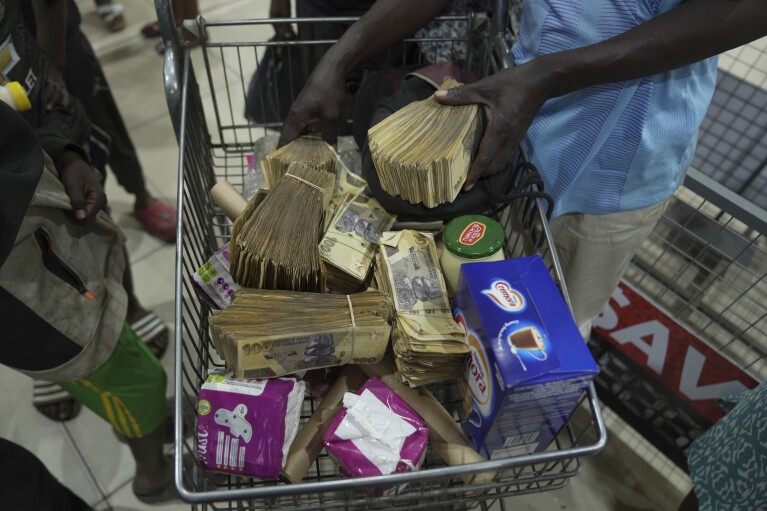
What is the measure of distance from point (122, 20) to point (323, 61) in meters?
2.85

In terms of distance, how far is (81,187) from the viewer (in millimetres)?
1240

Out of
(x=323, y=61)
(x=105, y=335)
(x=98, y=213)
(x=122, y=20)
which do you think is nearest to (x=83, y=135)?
(x=98, y=213)

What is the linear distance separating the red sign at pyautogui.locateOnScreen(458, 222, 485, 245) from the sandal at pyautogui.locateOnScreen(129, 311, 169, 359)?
1.42m

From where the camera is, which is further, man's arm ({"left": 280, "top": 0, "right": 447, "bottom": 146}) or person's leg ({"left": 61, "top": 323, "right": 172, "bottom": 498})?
person's leg ({"left": 61, "top": 323, "right": 172, "bottom": 498})

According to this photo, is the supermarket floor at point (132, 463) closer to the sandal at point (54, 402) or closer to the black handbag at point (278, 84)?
the sandal at point (54, 402)

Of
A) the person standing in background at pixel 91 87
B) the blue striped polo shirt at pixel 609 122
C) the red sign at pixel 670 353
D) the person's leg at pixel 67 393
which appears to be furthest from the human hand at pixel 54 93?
the red sign at pixel 670 353

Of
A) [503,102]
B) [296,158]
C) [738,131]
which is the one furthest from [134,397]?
[738,131]

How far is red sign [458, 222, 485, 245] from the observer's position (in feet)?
3.02

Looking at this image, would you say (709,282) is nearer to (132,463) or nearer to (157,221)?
(132,463)

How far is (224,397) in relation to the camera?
2.66 feet

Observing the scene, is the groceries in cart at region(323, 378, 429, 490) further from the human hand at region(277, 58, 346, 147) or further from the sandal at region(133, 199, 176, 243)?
the sandal at region(133, 199, 176, 243)

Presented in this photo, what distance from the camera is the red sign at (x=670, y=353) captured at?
1514mm

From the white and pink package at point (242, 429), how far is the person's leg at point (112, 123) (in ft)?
4.70

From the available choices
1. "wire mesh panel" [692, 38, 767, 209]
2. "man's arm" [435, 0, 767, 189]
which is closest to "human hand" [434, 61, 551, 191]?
"man's arm" [435, 0, 767, 189]
